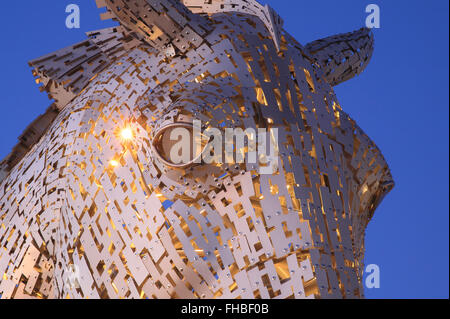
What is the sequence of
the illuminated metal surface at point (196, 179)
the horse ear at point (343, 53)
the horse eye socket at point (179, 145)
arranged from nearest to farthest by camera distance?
the illuminated metal surface at point (196, 179) < the horse eye socket at point (179, 145) < the horse ear at point (343, 53)

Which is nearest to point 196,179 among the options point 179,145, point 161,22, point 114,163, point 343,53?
point 179,145

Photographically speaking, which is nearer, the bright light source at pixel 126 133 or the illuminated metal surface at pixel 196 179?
the illuminated metal surface at pixel 196 179

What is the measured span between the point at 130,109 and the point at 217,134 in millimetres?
899

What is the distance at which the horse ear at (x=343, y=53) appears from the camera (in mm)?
5121

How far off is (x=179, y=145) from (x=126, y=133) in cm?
67

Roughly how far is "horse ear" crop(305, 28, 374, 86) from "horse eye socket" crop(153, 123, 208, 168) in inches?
52.7

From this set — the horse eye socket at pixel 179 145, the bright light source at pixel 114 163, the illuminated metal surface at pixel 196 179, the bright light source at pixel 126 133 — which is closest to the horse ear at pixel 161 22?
the illuminated metal surface at pixel 196 179

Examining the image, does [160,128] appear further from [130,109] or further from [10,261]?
[10,261]

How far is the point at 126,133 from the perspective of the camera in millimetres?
4602

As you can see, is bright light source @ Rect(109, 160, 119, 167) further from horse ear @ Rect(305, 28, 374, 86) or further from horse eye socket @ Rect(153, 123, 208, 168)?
horse ear @ Rect(305, 28, 374, 86)

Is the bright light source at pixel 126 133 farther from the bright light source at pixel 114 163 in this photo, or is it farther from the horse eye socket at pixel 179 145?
the horse eye socket at pixel 179 145

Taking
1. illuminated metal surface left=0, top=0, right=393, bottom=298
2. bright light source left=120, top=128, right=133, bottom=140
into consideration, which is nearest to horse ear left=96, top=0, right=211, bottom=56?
illuminated metal surface left=0, top=0, right=393, bottom=298

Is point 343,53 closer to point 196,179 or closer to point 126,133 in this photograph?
point 126,133
